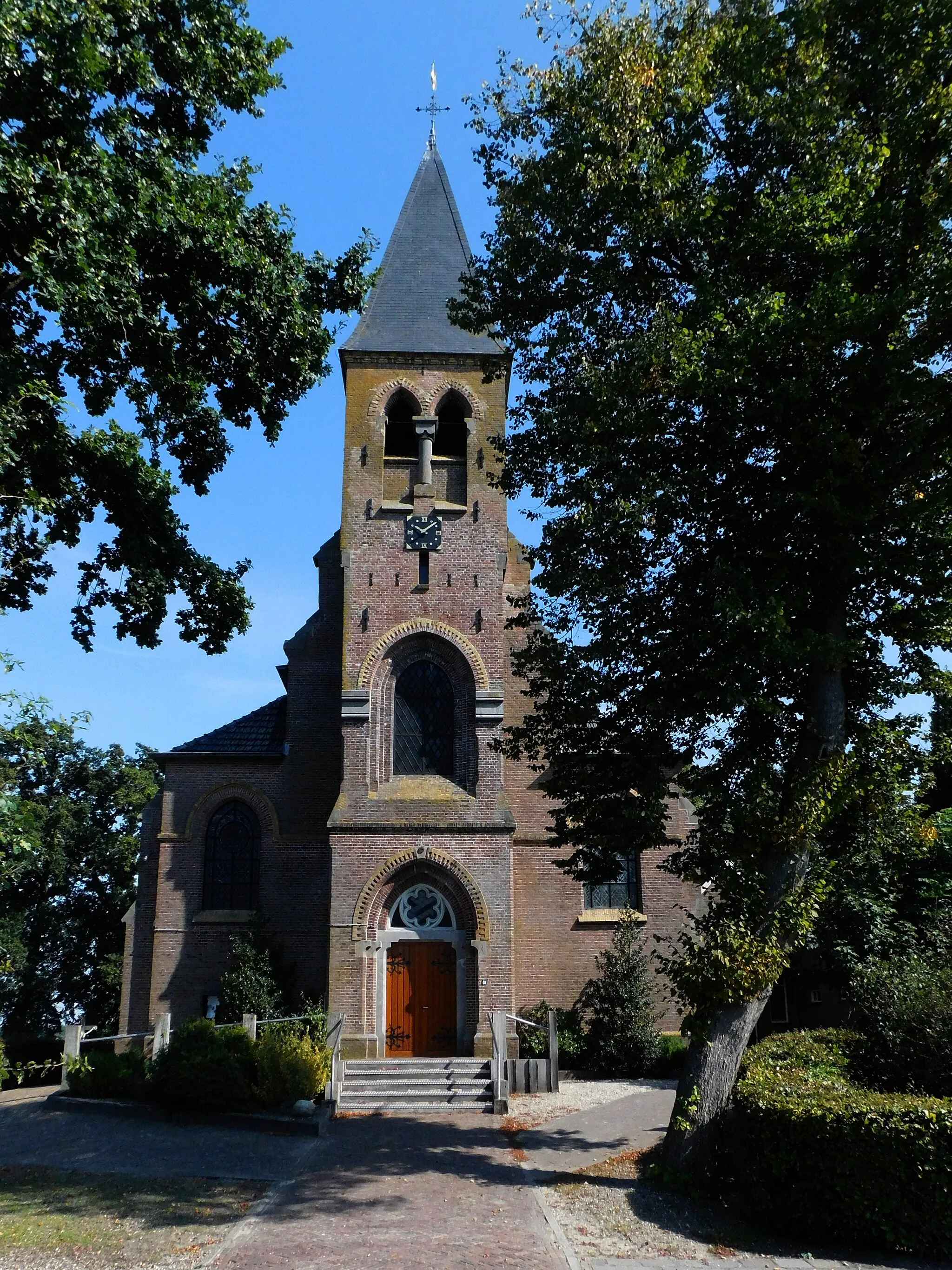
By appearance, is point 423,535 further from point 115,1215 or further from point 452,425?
point 115,1215

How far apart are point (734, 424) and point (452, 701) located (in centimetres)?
1201

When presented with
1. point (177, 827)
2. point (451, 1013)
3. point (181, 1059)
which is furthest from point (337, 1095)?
point (177, 827)

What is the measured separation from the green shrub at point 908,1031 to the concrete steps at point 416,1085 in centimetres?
693

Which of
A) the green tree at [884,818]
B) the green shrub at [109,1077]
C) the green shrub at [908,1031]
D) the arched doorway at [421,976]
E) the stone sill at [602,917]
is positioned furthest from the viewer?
the stone sill at [602,917]

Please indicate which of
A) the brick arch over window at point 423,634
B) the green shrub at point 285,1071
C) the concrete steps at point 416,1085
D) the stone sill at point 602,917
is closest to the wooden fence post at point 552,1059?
the concrete steps at point 416,1085

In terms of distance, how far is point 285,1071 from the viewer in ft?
52.3

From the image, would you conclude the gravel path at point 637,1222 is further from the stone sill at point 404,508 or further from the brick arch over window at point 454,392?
the brick arch over window at point 454,392

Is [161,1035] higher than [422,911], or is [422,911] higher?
[422,911]


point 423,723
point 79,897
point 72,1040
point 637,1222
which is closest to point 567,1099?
point 423,723

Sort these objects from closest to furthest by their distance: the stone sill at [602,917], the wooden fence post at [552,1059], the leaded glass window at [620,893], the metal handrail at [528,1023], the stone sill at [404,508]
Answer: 1. the wooden fence post at [552,1059]
2. the metal handrail at [528,1023]
3. the stone sill at [602,917]
4. the leaded glass window at [620,893]
5. the stone sill at [404,508]

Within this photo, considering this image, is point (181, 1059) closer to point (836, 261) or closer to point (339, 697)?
point (339, 697)

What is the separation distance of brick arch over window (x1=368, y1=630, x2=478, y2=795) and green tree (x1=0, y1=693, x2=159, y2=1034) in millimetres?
20749

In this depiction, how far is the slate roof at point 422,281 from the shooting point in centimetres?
2495

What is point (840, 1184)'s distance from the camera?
883 cm
